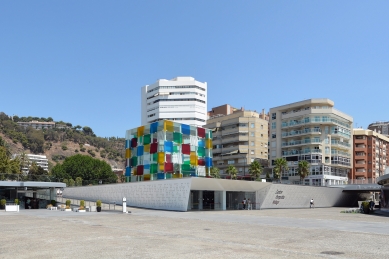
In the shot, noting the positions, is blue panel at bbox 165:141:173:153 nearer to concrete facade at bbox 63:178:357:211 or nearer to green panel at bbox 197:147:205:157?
green panel at bbox 197:147:205:157

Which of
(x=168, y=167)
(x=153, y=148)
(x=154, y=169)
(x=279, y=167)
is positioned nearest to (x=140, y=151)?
(x=153, y=148)

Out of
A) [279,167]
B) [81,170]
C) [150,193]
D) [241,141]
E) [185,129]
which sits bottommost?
[150,193]

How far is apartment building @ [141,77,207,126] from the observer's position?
15862cm

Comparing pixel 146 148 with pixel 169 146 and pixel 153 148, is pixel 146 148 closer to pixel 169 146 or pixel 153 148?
pixel 153 148

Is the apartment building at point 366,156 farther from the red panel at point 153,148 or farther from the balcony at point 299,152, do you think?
the red panel at point 153,148

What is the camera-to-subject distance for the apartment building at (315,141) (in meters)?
90.8

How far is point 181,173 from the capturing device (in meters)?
66.7

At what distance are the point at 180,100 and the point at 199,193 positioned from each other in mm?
106470

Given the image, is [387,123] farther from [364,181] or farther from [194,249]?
[194,249]

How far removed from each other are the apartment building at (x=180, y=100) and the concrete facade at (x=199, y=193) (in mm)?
89386

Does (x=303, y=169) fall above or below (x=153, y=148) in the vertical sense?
below

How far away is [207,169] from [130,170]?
13883mm

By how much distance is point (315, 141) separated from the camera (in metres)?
91.8

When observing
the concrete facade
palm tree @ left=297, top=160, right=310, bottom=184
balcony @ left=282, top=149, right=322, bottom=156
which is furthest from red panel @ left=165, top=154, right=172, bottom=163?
balcony @ left=282, top=149, right=322, bottom=156
